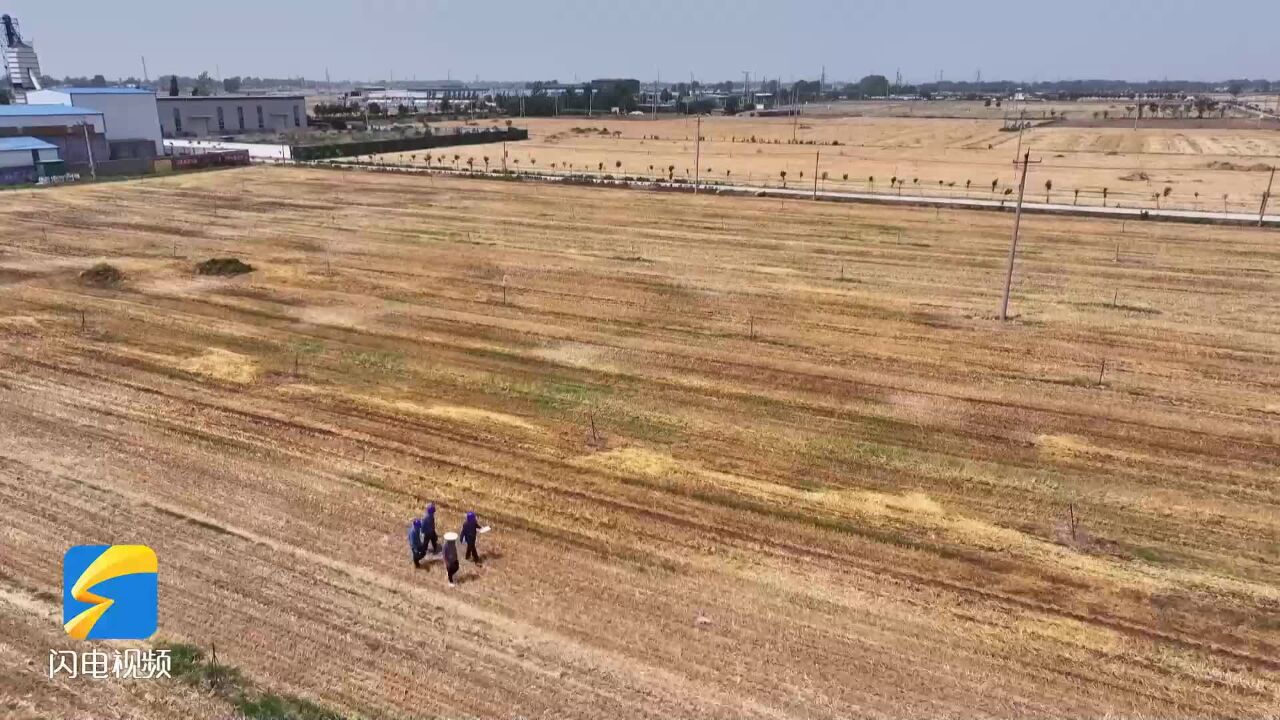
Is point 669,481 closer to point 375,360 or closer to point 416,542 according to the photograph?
point 416,542

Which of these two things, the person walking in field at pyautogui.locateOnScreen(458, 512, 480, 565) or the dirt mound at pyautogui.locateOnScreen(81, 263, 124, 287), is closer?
the person walking in field at pyautogui.locateOnScreen(458, 512, 480, 565)

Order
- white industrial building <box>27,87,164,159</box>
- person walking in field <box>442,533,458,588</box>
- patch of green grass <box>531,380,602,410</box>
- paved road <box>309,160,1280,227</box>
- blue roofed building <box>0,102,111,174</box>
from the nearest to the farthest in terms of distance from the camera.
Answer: person walking in field <box>442,533,458,588</box>
patch of green grass <box>531,380,602,410</box>
paved road <box>309,160,1280,227</box>
blue roofed building <box>0,102,111,174</box>
white industrial building <box>27,87,164,159</box>

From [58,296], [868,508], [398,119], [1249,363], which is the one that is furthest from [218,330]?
[398,119]

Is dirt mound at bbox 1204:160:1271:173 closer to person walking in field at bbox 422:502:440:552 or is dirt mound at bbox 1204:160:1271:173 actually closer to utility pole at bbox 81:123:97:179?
person walking in field at bbox 422:502:440:552

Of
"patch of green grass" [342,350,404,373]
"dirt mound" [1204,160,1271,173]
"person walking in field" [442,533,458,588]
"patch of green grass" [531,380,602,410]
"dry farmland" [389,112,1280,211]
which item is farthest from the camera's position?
"dirt mound" [1204,160,1271,173]

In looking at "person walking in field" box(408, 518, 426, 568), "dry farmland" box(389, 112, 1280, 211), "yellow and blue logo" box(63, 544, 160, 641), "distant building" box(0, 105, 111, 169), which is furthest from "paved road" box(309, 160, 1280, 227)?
"yellow and blue logo" box(63, 544, 160, 641)

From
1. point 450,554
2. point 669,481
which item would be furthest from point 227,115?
point 450,554

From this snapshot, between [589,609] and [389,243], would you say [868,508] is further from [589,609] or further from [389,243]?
[389,243]
